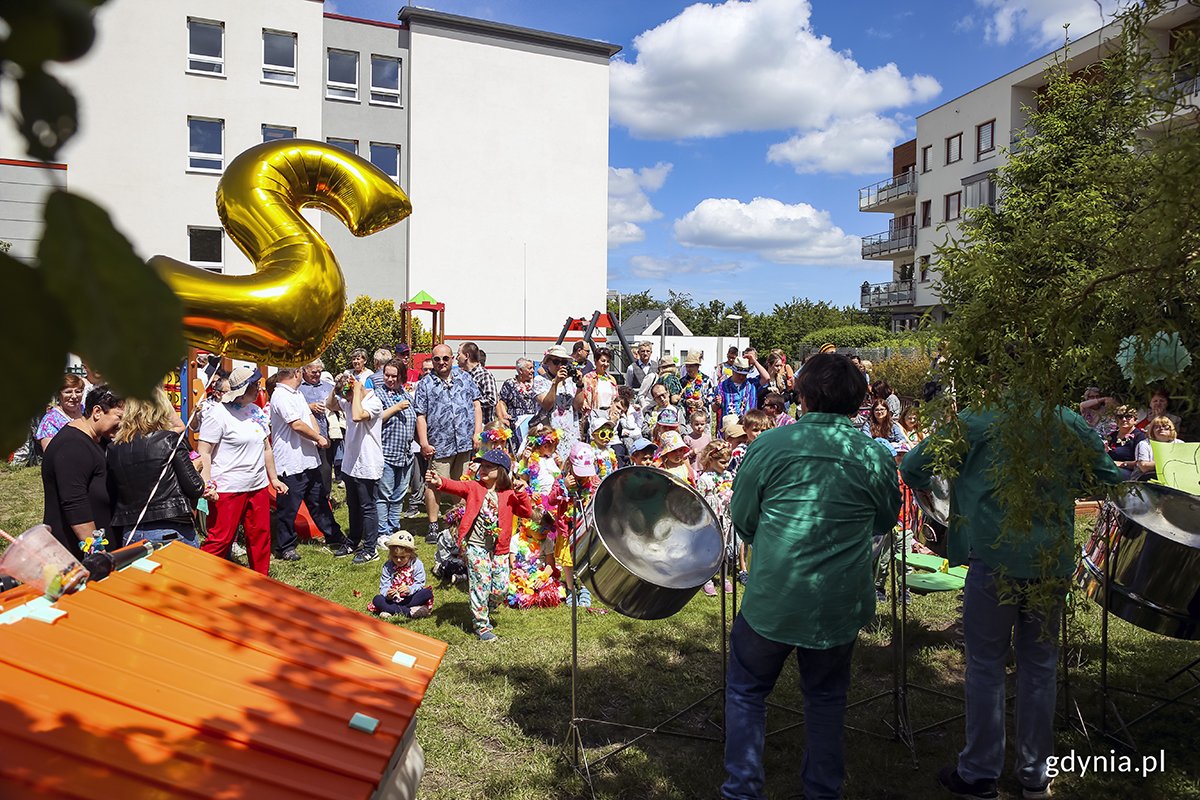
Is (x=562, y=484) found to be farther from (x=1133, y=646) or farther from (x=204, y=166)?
(x=204, y=166)

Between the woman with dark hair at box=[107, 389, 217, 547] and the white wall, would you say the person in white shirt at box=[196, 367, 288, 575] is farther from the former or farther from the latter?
the white wall

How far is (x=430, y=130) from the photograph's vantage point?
26.0 m

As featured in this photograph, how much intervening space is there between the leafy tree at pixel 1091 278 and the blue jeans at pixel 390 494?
18.7ft

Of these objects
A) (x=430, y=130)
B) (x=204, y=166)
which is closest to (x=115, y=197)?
(x=204, y=166)

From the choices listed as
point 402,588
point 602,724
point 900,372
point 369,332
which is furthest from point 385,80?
point 602,724

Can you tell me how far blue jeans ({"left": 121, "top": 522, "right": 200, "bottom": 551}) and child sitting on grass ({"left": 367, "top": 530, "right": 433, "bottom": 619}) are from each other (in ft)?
4.80

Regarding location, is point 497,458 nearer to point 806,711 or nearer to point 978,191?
point 806,711

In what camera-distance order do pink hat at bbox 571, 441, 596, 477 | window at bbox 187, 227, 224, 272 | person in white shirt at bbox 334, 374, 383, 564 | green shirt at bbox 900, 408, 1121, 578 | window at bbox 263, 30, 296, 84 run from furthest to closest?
window at bbox 263, 30, 296, 84 < window at bbox 187, 227, 224, 272 < person in white shirt at bbox 334, 374, 383, 564 < pink hat at bbox 571, 441, 596, 477 < green shirt at bbox 900, 408, 1121, 578

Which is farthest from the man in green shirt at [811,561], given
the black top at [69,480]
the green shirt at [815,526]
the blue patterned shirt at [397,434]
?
the blue patterned shirt at [397,434]

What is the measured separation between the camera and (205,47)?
23.1 m

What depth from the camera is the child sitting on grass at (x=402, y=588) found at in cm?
583

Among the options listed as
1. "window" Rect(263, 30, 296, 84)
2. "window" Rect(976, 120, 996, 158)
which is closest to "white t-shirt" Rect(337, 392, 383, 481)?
"window" Rect(263, 30, 296, 84)

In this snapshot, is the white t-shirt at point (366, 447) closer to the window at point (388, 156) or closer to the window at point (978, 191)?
the window at point (388, 156)

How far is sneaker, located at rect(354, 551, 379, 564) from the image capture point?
721 centimetres
